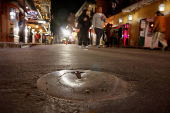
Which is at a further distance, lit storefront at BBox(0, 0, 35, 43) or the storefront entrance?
the storefront entrance

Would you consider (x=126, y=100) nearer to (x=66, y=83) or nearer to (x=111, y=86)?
(x=111, y=86)

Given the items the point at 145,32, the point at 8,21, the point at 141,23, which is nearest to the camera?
the point at 8,21

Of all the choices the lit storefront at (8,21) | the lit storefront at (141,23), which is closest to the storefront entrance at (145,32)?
the lit storefront at (141,23)

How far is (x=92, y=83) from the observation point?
1.20 metres

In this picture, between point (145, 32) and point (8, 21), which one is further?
point (145, 32)

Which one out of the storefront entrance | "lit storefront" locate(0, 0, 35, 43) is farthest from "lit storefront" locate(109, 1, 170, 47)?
"lit storefront" locate(0, 0, 35, 43)

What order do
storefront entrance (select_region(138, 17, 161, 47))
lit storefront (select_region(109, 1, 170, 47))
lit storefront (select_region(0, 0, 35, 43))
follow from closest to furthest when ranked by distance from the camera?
1. lit storefront (select_region(109, 1, 170, 47))
2. lit storefront (select_region(0, 0, 35, 43))
3. storefront entrance (select_region(138, 17, 161, 47))

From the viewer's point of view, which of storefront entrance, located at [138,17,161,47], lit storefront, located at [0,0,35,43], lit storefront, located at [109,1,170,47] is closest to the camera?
lit storefront, located at [109,1,170,47]

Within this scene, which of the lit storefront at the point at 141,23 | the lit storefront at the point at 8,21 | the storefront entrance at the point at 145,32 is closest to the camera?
the lit storefront at the point at 141,23

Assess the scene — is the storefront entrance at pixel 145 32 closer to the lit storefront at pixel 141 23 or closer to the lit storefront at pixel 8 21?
the lit storefront at pixel 141 23

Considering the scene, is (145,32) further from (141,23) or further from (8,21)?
(8,21)

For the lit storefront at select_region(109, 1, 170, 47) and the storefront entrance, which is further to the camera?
the storefront entrance

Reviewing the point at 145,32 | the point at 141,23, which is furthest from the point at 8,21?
the point at 145,32

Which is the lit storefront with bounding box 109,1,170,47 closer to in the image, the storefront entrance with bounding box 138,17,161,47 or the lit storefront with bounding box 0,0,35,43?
the storefront entrance with bounding box 138,17,161,47
